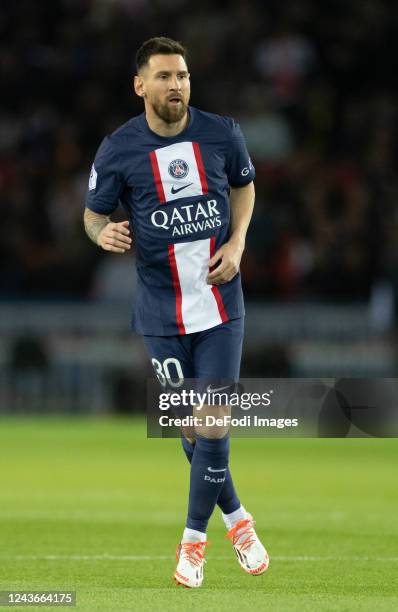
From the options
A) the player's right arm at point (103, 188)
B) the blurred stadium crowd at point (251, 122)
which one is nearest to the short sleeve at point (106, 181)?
the player's right arm at point (103, 188)

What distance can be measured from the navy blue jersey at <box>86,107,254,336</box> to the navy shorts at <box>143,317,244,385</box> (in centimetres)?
5

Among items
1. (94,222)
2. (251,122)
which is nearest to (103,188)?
(94,222)

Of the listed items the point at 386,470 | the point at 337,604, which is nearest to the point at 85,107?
the point at 386,470

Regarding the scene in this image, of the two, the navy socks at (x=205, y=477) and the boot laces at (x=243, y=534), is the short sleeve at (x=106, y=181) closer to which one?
the navy socks at (x=205, y=477)

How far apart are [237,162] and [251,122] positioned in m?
13.0

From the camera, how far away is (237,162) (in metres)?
7.00

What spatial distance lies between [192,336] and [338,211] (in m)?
11.5

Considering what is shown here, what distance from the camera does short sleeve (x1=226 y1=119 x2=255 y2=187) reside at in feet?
22.9

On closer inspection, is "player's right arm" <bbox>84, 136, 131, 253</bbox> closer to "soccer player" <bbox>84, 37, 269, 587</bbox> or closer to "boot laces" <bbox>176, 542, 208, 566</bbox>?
"soccer player" <bbox>84, 37, 269, 587</bbox>

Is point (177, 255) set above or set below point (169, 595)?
above

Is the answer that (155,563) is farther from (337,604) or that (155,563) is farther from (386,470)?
(386,470)

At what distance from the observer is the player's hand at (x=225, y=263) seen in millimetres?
6797

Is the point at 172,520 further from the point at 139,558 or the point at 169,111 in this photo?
the point at 169,111

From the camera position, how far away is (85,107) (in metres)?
20.6
